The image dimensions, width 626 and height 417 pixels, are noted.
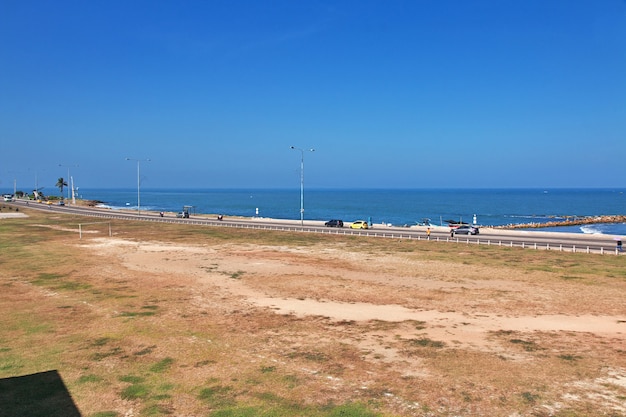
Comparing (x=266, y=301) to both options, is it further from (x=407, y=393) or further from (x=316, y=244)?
(x=316, y=244)

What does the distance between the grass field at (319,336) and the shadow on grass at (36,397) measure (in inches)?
3.6

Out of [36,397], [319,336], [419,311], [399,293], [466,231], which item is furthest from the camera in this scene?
[466,231]

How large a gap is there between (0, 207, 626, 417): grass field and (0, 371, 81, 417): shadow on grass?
9 cm

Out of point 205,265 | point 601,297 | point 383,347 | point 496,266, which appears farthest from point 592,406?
point 205,265

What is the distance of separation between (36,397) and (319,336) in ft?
31.4

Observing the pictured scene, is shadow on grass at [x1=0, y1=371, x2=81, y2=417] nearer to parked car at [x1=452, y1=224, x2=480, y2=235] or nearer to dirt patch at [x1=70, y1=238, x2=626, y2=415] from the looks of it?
dirt patch at [x1=70, y1=238, x2=626, y2=415]

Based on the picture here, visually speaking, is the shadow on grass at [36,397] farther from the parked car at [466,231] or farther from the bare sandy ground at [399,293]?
the parked car at [466,231]

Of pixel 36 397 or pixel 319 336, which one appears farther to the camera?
pixel 319 336

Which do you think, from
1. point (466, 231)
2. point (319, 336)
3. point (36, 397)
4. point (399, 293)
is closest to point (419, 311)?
point (399, 293)

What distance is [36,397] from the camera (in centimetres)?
1226

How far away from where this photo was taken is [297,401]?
1193 centimetres

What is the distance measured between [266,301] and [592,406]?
15.4 metres

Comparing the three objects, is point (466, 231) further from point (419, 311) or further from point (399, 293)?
point (419, 311)

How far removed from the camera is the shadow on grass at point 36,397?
37.7 feet
